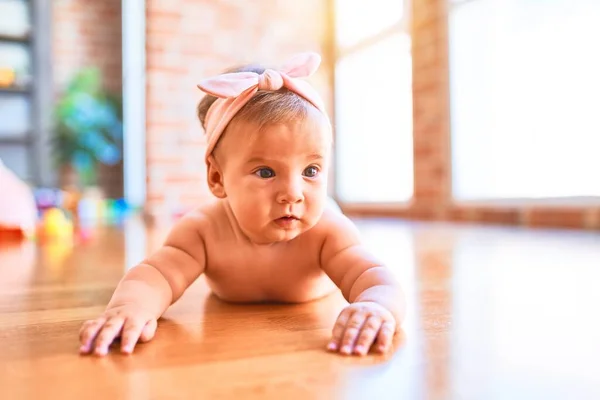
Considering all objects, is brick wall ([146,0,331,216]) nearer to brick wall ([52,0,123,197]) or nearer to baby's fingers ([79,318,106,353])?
brick wall ([52,0,123,197])

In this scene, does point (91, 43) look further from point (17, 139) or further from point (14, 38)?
point (17, 139)

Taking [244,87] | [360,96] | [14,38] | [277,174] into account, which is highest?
[14,38]

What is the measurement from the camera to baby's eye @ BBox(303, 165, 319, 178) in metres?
0.85

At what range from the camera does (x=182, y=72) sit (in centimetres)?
395

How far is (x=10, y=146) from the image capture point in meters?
5.62

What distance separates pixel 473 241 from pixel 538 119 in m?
0.93

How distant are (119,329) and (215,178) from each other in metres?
0.29

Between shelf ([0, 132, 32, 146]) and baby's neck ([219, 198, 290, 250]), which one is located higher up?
shelf ([0, 132, 32, 146])

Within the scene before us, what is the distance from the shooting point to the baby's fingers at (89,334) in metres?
0.68

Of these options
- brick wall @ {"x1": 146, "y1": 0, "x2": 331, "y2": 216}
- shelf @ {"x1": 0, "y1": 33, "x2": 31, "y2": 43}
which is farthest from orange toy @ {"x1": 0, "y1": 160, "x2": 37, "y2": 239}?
shelf @ {"x1": 0, "y1": 33, "x2": 31, "y2": 43}

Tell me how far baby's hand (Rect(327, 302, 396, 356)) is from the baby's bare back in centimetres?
23

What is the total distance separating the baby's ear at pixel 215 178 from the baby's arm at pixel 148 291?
0.07 metres

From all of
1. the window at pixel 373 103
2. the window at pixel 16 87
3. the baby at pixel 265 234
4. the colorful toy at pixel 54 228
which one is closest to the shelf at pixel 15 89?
the window at pixel 16 87

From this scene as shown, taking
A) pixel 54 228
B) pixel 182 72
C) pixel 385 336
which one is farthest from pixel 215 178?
pixel 182 72
